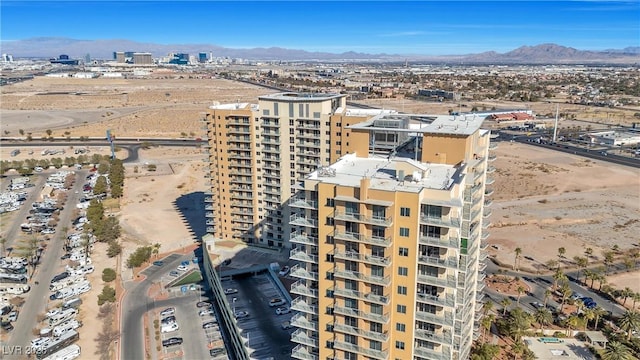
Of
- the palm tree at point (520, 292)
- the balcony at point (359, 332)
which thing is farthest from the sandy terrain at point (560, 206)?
the balcony at point (359, 332)

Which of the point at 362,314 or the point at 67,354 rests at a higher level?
the point at 362,314

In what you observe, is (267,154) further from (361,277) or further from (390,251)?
(390,251)

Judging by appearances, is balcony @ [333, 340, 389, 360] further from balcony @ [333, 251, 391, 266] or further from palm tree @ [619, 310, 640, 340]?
palm tree @ [619, 310, 640, 340]

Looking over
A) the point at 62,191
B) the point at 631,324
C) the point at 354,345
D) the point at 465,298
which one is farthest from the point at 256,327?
the point at 62,191

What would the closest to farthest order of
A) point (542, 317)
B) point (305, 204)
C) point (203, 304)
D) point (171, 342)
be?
point (305, 204) → point (542, 317) → point (171, 342) → point (203, 304)

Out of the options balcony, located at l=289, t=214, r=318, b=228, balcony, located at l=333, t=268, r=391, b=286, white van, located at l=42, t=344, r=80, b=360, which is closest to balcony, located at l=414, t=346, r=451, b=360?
balcony, located at l=333, t=268, r=391, b=286

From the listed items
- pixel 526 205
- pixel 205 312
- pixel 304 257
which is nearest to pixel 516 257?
pixel 526 205
